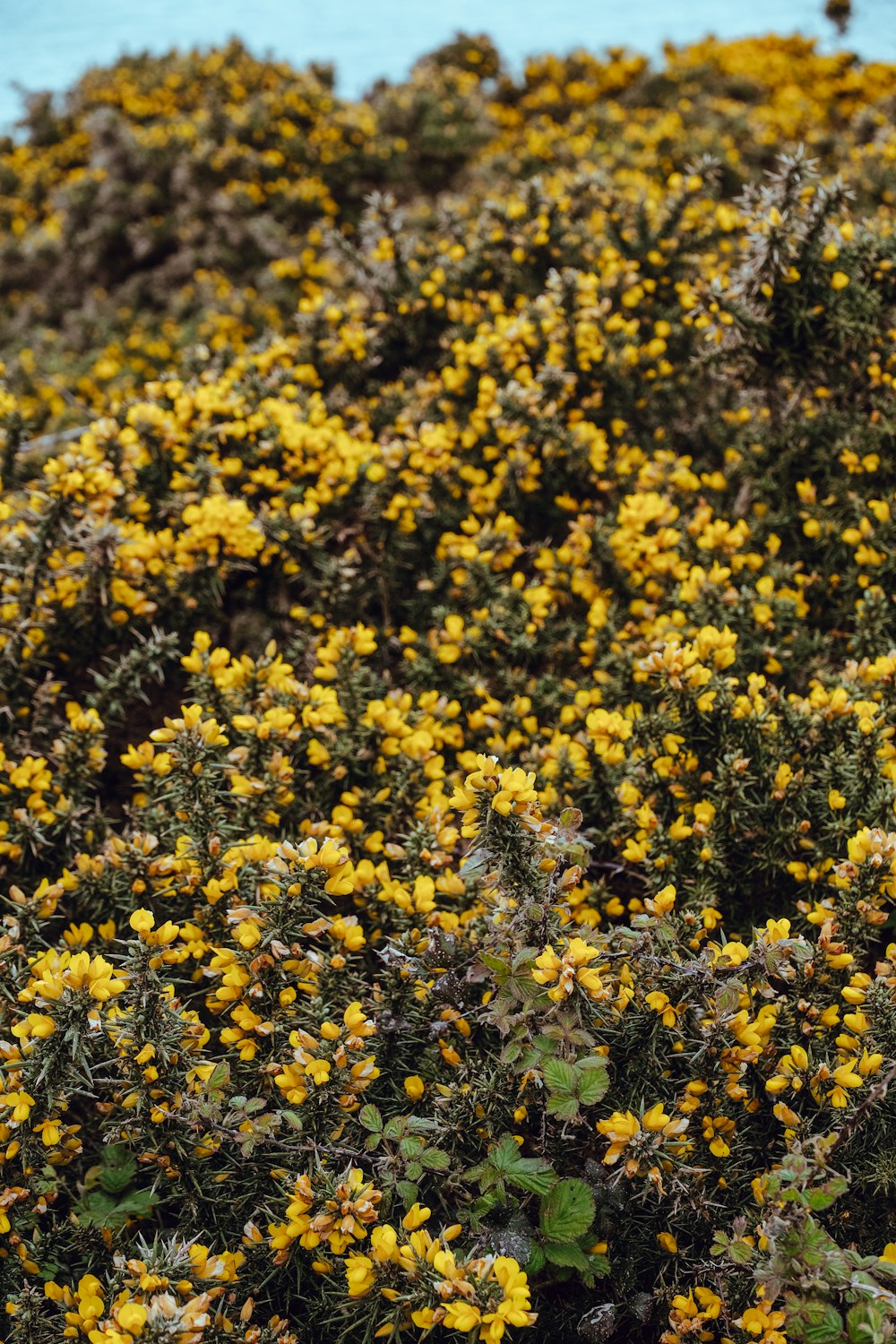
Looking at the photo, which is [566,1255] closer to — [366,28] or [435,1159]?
[435,1159]

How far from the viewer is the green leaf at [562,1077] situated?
1.64 metres

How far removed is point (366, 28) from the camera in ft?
29.3

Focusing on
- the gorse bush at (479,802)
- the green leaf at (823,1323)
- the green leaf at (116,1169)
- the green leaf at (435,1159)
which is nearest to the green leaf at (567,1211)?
the gorse bush at (479,802)

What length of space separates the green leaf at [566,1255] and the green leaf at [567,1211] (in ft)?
0.05

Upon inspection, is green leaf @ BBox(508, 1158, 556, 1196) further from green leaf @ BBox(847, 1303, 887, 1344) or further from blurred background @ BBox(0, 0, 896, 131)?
blurred background @ BBox(0, 0, 896, 131)

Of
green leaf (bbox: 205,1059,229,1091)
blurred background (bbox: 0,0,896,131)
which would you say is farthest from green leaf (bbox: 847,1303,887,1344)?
blurred background (bbox: 0,0,896,131)

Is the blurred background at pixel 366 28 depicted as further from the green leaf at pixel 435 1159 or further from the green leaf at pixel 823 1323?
the green leaf at pixel 823 1323

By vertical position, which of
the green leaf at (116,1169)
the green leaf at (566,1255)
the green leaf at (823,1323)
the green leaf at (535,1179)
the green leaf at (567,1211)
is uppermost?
the green leaf at (823,1323)

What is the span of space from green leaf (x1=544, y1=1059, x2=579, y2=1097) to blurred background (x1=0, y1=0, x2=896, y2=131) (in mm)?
9406

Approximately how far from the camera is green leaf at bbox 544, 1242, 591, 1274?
5.47 ft

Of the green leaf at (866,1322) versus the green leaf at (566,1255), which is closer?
the green leaf at (866,1322)

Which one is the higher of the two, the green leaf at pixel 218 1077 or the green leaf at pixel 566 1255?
the green leaf at pixel 218 1077

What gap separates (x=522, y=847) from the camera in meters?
1.83

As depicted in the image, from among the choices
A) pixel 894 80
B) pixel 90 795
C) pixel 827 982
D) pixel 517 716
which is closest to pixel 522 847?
pixel 827 982
